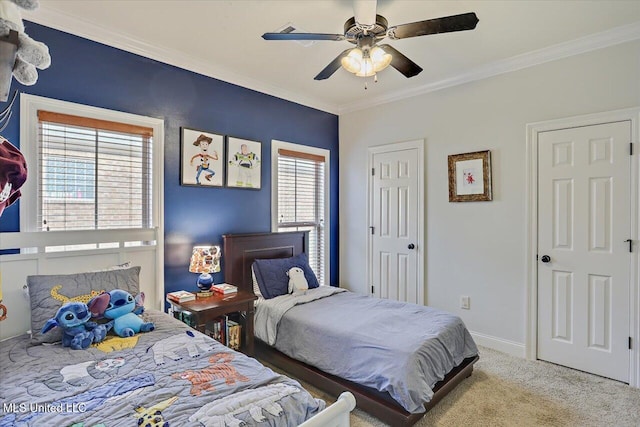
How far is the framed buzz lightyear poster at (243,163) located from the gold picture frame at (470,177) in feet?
6.82

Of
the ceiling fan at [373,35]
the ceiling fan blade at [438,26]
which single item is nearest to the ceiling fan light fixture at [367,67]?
the ceiling fan at [373,35]

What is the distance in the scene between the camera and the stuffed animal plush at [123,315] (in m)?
1.99

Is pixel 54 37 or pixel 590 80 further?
pixel 590 80

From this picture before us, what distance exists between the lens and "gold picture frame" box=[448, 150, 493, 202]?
3301 mm

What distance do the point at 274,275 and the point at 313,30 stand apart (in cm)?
221

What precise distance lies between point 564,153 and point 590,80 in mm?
612

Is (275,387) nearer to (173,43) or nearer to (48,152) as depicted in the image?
(48,152)

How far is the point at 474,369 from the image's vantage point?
2883 mm

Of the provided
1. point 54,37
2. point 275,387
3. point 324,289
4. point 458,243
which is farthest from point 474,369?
point 54,37

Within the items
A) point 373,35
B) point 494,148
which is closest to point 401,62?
point 373,35

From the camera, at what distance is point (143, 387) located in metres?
1.41

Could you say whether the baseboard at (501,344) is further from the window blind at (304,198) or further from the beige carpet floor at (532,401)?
the window blind at (304,198)

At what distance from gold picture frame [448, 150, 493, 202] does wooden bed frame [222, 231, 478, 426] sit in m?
1.56

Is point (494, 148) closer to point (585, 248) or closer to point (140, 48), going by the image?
point (585, 248)
